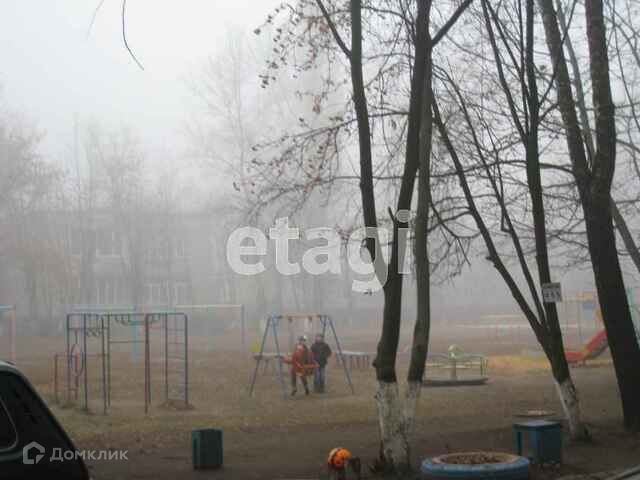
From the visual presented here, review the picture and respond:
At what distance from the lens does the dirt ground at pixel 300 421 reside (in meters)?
11.5

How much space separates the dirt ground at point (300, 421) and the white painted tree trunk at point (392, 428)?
1021 mm

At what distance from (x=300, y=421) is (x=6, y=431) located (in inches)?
565

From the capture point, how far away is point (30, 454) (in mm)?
3637

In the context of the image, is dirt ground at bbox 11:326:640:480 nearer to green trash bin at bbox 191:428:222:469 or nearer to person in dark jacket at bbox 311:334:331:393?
green trash bin at bbox 191:428:222:469

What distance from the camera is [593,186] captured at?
13633 mm

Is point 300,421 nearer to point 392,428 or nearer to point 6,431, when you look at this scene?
point 392,428

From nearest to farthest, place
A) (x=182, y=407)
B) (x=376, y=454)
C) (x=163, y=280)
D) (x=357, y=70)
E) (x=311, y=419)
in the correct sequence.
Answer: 1. (x=357, y=70)
2. (x=376, y=454)
3. (x=311, y=419)
4. (x=182, y=407)
5. (x=163, y=280)

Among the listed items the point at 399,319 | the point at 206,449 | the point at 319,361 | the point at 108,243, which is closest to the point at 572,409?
the point at 399,319

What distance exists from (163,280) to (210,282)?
4.42 meters

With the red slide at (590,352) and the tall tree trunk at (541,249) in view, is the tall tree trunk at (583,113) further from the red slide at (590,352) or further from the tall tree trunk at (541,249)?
the red slide at (590,352)

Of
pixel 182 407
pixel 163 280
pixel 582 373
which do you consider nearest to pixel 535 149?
pixel 182 407

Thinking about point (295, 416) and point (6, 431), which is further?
point (295, 416)

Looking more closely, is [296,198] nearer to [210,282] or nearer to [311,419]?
[311,419]

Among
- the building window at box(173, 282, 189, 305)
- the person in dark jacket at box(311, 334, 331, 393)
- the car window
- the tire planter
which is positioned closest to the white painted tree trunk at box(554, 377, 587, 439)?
the tire planter
